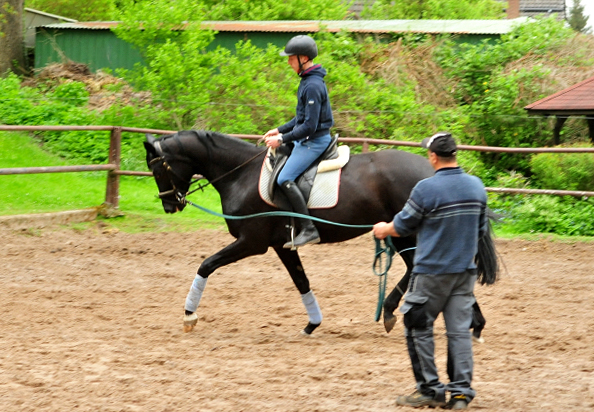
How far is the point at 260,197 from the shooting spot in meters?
6.46

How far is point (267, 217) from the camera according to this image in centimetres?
644

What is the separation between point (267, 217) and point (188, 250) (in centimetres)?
369

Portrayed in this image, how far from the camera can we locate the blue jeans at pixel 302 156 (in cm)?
628

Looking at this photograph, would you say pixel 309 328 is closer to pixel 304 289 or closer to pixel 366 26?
pixel 304 289

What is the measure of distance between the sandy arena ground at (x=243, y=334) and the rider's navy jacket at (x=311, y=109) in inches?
69.7

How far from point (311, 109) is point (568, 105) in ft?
34.4

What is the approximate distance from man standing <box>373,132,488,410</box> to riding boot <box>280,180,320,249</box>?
1.95 metres

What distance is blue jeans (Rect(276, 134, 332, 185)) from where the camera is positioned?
628 centimetres

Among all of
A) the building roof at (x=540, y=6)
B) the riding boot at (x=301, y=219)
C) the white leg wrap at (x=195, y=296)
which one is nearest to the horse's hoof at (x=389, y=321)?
the riding boot at (x=301, y=219)

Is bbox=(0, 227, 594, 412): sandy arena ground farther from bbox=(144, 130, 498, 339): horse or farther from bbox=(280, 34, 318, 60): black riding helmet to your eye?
bbox=(280, 34, 318, 60): black riding helmet

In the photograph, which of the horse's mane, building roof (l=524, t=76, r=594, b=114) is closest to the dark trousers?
the horse's mane

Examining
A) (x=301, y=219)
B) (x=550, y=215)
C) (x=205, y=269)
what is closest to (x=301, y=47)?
(x=301, y=219)

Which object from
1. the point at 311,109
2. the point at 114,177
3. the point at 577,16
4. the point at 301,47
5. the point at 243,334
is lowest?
the point at 243,334

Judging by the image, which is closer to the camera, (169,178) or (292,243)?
(292,243)
